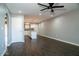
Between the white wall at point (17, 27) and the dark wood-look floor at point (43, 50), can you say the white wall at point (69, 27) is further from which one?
the white wall at point (17, 27)

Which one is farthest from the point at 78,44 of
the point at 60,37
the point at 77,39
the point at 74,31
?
the point at 60,37

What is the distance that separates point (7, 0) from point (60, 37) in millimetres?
7862

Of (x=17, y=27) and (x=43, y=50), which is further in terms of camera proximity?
(x=17, y=27)

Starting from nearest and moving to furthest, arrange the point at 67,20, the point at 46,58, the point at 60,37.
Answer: the point at 46,58, the point at 67,20, the point at 60,37

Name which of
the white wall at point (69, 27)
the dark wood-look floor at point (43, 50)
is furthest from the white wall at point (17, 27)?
the white wall at point (69, 27)

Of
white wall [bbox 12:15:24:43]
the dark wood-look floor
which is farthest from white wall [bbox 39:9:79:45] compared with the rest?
white wall [bbox 12:15:24:43]

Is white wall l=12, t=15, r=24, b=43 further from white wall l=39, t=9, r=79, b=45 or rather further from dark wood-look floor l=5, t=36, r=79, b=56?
white wall l=39, t=9, r=79, b=45

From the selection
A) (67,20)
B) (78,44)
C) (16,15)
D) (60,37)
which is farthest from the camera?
(60,37)

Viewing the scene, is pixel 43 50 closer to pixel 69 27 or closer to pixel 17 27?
pixel 69 27

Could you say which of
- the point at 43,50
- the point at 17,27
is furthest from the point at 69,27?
the point at 17,27

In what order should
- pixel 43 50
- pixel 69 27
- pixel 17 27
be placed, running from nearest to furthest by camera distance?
pixel 43 50, pixel 69 27, pixel 17 27

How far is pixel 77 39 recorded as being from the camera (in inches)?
299

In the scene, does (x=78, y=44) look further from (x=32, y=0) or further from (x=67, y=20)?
(x=32, y=0)

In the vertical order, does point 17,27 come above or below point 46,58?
above
